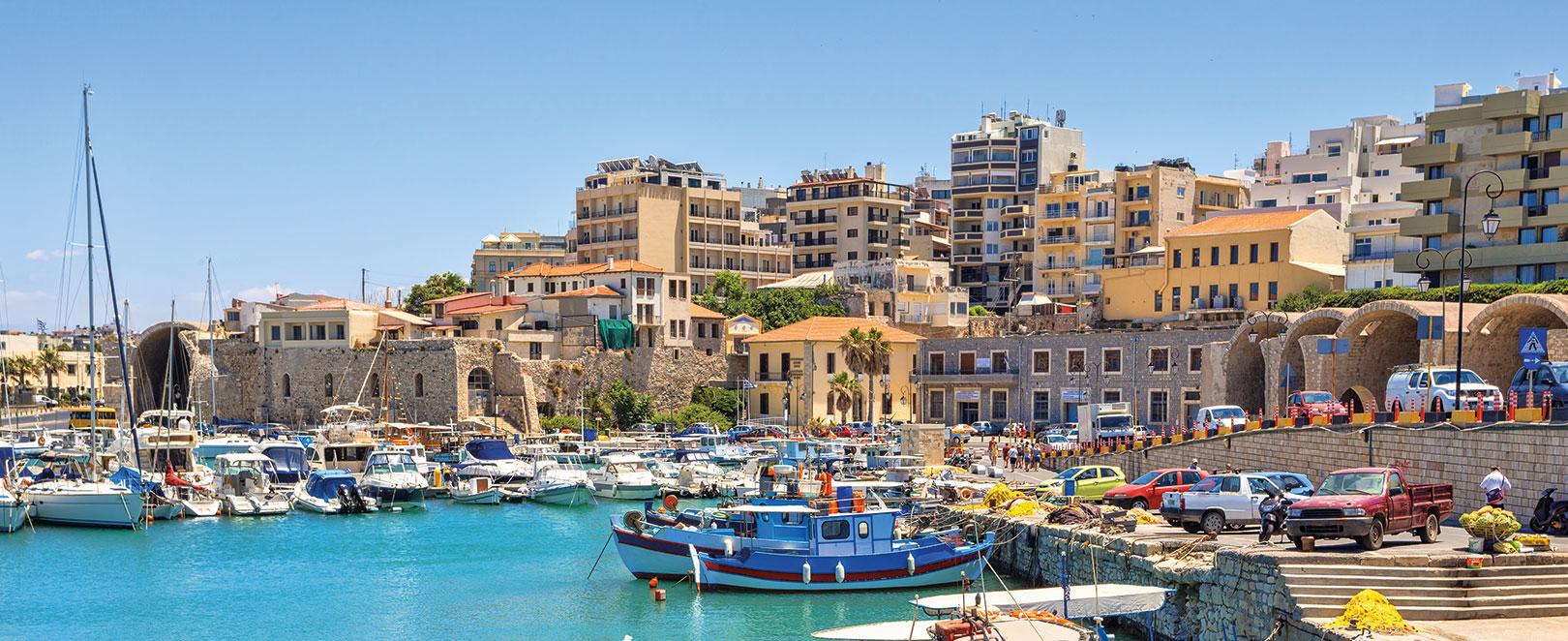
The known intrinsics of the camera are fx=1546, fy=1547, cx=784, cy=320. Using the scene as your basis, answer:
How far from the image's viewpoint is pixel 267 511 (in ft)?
170

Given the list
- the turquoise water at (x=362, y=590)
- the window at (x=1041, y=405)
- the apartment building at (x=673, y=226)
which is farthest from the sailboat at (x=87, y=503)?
the apartment building at (x=673, y=226)

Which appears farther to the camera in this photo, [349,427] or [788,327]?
[788,327]

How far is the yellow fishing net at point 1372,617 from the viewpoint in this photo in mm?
19484

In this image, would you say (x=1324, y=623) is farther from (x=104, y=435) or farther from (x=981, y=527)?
(x=104, y=435)

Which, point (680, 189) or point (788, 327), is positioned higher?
point (680, 189)

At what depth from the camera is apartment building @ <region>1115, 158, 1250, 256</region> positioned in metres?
91.9

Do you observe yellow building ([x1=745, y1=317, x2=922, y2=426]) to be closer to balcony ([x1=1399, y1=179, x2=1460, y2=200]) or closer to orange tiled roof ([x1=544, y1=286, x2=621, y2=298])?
orange tiled roof ([x1=544, y1=286, x2=621, y2=298])

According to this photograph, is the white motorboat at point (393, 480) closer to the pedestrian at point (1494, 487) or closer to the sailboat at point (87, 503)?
the sailboat at point (87, 503)

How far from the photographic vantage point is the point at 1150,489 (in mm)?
34625

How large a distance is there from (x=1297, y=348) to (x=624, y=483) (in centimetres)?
2446

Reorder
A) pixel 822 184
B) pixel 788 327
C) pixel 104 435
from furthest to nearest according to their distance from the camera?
pixel 822 184, pixel 788 327, pixel 104 435

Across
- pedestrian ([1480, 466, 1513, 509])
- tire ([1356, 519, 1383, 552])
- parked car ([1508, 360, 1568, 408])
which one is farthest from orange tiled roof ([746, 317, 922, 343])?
tire ([1356, 519, 1383, 552])

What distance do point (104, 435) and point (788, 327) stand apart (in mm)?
34314

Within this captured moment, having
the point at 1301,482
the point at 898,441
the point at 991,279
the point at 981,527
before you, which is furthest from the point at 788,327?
the point at 1301,482
